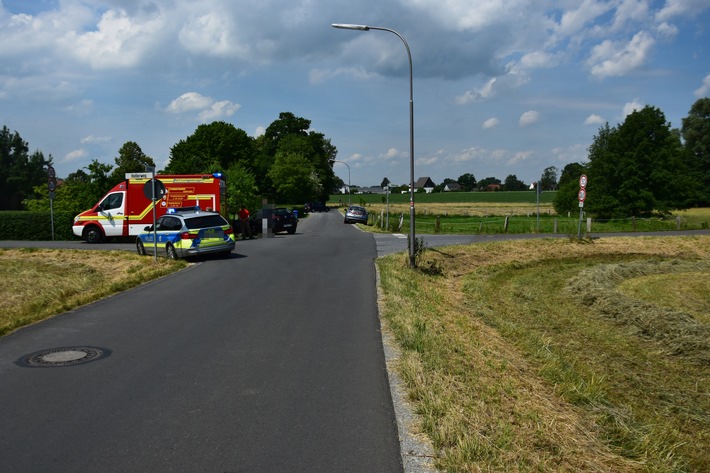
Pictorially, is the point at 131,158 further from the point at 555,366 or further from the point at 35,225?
the point at 555,366

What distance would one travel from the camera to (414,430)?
493 cm

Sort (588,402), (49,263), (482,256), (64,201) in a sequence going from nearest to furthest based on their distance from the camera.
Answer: (588,402), (49,263), (482,256), (64,201)

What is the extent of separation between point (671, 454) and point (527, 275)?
15.0 metres

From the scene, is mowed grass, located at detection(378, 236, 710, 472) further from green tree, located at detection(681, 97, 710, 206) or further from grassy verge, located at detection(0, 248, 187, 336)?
green tree, located at detection(681, 97, 710, 206)

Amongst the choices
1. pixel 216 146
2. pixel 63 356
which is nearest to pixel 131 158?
pixel 216 146

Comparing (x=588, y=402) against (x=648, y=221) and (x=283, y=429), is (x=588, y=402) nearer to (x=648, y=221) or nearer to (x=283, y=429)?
(x=283, y=429)

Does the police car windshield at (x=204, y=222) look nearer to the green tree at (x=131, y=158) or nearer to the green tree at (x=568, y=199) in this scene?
the green tree at (x=568, y=199)

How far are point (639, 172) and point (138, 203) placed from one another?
4242cm

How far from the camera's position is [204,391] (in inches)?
236

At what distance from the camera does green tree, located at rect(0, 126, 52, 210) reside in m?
82.2


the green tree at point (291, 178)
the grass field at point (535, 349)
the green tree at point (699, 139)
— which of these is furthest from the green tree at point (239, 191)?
the green tree at point (699, 139)

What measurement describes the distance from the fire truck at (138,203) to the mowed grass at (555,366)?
1063 centimetres

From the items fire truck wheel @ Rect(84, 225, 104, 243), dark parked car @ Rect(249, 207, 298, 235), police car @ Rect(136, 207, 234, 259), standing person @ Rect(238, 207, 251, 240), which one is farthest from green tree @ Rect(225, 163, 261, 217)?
police car @ Rect(136, 207, 234, 259)

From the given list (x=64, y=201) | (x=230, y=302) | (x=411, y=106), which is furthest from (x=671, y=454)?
(x=64, y=201)
